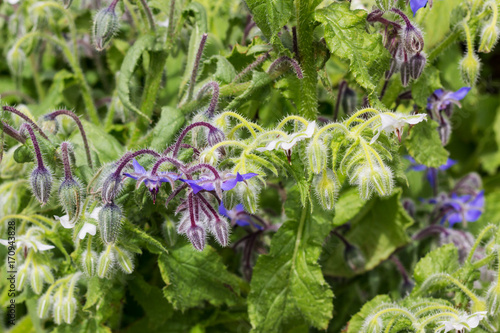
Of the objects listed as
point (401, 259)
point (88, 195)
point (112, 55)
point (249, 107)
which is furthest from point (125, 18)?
point (401, 259)

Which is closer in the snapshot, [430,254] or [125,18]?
[430,254]

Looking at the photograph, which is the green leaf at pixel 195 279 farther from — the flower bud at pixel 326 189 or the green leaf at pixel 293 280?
the flower bud at pixel 326 189

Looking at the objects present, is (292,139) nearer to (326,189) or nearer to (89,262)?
(326,189)

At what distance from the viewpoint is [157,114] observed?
1.91m

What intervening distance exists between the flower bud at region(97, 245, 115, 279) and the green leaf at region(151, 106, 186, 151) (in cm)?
29

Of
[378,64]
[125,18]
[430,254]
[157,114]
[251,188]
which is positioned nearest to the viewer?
[251,188]

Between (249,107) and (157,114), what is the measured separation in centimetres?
35

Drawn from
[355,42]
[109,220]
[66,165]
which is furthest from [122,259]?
[355,42]

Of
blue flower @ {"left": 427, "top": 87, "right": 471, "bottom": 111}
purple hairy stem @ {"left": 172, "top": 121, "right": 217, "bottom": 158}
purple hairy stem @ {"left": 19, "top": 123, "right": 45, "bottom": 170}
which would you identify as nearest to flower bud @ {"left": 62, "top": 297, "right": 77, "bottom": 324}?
purple hairy stem @ {"left": 19, "top": 123, "right": 45, "bottom": 170}

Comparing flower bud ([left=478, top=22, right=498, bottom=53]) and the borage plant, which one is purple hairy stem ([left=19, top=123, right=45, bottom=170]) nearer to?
the borage plant

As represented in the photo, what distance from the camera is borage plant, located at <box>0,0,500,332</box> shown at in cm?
130

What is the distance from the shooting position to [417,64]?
4.80 ft

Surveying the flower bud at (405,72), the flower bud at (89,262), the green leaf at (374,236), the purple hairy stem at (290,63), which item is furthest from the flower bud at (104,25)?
the green leaf at (374,236)

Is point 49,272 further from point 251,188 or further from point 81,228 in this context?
point 251,188
